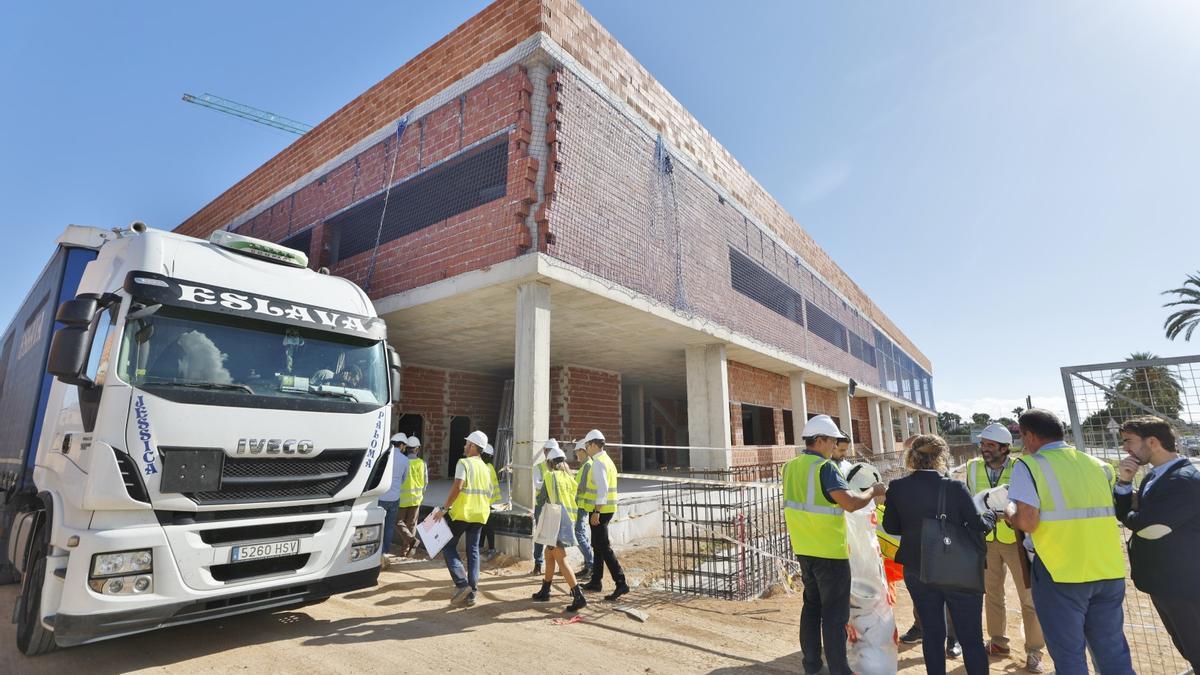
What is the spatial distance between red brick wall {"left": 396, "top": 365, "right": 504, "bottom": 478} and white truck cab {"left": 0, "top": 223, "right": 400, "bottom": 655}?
865 centimetres

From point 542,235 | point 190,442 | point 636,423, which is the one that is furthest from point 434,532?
point 636,423

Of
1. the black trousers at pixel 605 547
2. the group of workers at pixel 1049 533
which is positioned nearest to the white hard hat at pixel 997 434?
the group of workers at pixel 1049 533

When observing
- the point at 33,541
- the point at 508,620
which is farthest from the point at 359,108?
the point at 508,620

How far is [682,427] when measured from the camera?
891 inches

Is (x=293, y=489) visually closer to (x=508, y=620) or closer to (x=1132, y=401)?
(x=508, y=620)

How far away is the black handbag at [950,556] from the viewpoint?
309 cm

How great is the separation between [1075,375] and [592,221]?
20.9ft

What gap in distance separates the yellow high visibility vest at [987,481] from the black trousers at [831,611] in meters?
1.60

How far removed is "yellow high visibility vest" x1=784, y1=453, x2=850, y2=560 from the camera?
3598 mm

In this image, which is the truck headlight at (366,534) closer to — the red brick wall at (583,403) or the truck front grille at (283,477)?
the truck front grille at (283,477)

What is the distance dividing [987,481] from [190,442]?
634 cm

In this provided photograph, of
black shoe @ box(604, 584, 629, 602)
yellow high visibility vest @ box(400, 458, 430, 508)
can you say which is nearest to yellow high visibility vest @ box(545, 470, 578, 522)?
black shoe @ box(604, 584, 629, 602)

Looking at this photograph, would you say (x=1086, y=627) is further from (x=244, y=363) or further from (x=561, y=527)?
(x=244, y=363)

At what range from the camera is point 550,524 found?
18.0ft
